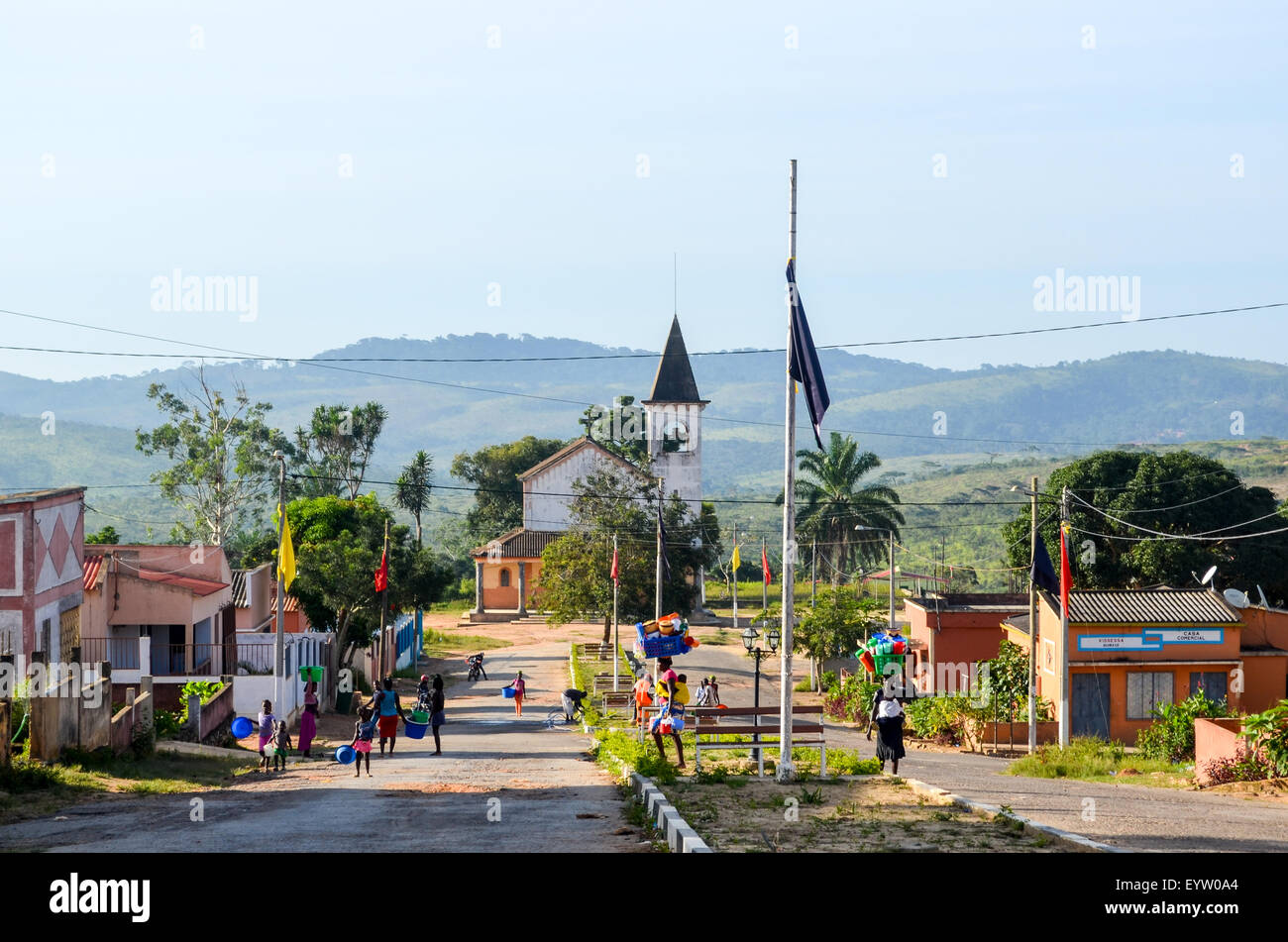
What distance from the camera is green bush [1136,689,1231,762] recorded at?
95.7 feet

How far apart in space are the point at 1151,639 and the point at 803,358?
2329cm

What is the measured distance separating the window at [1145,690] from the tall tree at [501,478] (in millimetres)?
72044

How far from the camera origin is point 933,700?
128ft

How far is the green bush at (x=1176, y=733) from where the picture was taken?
2916 centimetres

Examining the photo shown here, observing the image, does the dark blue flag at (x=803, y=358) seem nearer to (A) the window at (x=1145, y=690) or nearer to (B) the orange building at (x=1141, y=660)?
(B) the orange building at (x=1141, y=660)

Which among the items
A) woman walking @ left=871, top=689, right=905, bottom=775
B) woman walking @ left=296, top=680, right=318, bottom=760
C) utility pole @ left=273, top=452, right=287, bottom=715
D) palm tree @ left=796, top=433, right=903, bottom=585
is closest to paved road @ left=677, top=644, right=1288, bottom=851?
woman walking @ left=871, top=689, right=905, bottom=775

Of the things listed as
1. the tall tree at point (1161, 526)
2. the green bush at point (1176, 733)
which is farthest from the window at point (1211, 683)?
the tall tree at point (1161, 526)

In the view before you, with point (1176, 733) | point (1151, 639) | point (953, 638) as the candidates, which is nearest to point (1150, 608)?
point (1151, 639)

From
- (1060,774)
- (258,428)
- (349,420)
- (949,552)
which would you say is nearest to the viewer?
(1060,774)

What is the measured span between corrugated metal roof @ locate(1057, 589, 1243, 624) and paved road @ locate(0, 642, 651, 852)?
1791cm

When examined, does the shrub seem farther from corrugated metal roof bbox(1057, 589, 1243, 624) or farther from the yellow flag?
the yellow flag
